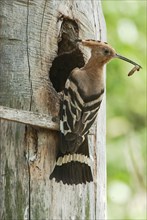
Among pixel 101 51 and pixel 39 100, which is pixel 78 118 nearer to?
pixel 39 100

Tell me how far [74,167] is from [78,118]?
0.30 metres

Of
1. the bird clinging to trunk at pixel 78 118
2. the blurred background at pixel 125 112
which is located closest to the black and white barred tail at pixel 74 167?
the bird clinging to trunk at pixel 78 118

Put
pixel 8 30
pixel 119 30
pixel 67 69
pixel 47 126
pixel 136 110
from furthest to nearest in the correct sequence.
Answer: pixel 136 110 < pixel 119 30 < pixel 67 69 < pixel 8 30 < pixel 47 126

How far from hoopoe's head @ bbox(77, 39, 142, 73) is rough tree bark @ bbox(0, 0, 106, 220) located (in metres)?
0.15

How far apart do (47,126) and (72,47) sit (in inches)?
29.0

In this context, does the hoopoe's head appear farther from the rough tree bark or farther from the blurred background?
the blurred background

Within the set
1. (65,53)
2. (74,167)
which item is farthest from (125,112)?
(74,167)

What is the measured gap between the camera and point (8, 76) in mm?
4938

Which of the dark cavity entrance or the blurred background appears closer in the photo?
the dark cavity entrance

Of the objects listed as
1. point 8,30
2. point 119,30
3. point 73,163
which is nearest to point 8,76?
point 8,30

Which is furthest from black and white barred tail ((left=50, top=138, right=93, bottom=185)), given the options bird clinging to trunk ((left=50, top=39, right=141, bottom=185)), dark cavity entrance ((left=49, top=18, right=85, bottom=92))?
dark cavity entrance ((left=49, top=18, right=85, bottom=92))

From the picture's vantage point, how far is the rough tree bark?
4707mm

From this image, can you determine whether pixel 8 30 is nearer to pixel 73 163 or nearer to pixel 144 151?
pixel 73 163

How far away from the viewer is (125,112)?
29.8 feet
